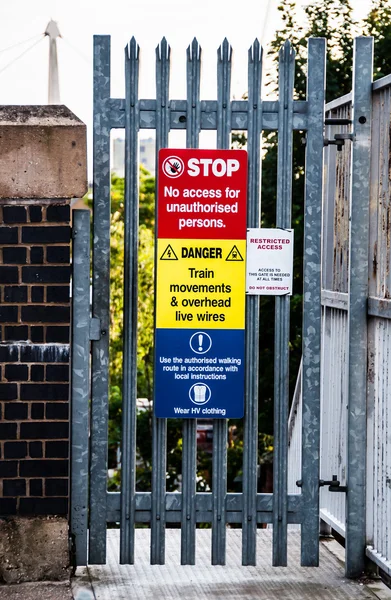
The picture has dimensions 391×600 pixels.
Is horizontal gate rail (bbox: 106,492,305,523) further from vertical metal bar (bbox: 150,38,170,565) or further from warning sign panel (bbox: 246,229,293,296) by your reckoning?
warning sign panel (bbox: 246,229,293,296)

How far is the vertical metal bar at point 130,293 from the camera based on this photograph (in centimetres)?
493

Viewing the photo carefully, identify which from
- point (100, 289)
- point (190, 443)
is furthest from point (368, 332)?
point (100, 289)

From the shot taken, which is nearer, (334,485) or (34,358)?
(34,358)

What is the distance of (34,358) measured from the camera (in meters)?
4.80

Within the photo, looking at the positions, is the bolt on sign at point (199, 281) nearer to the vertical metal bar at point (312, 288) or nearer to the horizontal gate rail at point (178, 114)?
the horizontal gate rail at point (178, 114)

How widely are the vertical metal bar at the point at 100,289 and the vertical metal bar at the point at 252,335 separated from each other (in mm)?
724

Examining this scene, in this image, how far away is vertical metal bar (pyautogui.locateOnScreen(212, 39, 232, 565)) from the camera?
4949 mm

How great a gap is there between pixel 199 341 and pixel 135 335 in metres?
0.33

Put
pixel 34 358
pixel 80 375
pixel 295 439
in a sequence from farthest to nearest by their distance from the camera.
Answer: pixel 295 439, pixel 80 375, pixel 34 358

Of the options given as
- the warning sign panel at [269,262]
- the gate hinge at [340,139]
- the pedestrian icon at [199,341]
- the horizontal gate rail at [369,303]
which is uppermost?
the gate hinge at [340,139]

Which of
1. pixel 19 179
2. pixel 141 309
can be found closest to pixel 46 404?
pixel 19 179

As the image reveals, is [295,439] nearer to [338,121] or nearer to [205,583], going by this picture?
[205,583]

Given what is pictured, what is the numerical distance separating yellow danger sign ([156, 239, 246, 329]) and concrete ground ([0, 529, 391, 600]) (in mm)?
1317

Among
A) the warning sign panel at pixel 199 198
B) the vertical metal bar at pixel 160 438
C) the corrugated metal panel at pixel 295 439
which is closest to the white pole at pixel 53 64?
the corrugated metal panel at pixel 295 439
